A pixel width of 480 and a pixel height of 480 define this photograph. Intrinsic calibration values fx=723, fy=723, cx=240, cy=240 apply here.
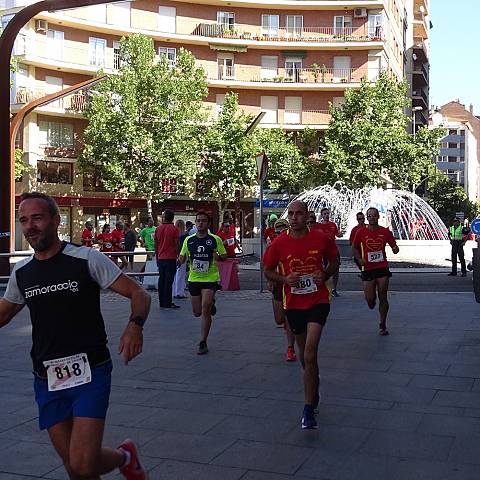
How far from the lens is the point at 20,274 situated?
3574 mm

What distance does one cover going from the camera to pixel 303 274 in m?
5.79

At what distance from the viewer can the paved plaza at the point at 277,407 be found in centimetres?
453

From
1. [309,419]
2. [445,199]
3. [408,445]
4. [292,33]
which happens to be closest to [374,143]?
[292,33]

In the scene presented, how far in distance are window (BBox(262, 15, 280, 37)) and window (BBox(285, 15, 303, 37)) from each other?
0.76m

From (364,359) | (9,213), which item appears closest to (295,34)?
(9,213)

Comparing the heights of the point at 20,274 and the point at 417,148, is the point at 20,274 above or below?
below

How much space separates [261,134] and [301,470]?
45589 millimetres

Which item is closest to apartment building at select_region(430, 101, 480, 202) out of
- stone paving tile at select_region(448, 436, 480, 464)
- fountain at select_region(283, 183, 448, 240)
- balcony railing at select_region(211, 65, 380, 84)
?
balcony railing at select_region(211, 65, 380, 84)

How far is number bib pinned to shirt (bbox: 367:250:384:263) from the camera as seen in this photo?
396 inches

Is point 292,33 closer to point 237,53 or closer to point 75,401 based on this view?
point 237,53

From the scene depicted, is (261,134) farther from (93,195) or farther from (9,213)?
(9,213)

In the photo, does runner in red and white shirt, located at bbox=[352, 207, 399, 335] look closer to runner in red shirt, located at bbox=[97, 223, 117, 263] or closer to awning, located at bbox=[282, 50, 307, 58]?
runner in red shirt, located at bbox=[97, 223, 117, 263]

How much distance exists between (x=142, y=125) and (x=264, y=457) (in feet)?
136

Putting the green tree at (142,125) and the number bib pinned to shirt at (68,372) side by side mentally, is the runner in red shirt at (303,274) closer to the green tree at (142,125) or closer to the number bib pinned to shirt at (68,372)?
the number bib pinned to shirt at (68,372)
